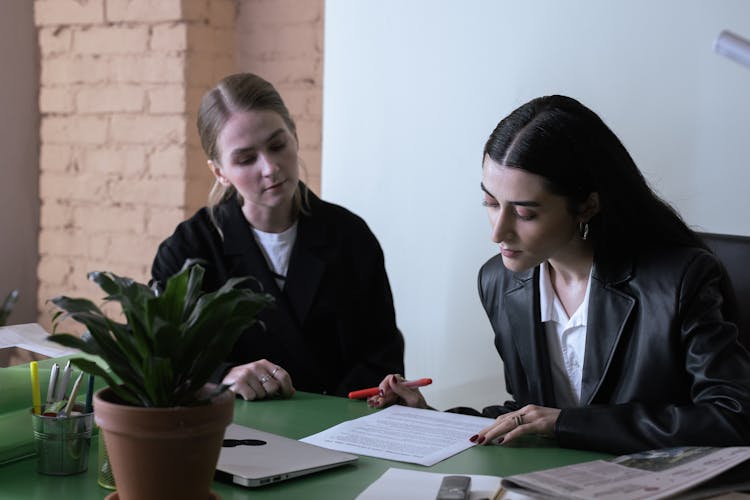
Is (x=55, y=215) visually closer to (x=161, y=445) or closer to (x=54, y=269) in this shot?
(x=54, y=269)

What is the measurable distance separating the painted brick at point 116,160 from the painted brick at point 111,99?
0.12 meters

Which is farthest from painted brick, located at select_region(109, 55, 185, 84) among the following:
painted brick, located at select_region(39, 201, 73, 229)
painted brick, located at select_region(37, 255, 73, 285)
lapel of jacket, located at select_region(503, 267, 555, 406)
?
lapel of jacket, located at select_region(503, 267, 555, 406)

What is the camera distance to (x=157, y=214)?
2994 millimetres

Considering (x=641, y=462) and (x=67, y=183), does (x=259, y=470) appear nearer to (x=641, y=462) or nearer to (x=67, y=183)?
(x=641, y=462)

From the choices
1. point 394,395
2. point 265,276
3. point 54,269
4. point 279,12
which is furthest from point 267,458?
point 54,269

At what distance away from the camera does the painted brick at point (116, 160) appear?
3006 millimetres

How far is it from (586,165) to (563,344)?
→ 1.14ft

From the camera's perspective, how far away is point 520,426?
4.74 ft

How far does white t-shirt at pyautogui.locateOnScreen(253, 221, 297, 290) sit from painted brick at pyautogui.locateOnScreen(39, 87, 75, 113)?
125 centimetres

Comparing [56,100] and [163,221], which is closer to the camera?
[163,221]

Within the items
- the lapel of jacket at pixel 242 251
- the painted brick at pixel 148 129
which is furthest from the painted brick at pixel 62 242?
the lapel of jacket at pixel 242 251

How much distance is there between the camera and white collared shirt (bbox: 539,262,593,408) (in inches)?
69.4

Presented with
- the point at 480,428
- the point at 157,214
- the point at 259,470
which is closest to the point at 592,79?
the point at 480,428

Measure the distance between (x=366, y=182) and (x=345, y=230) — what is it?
12.7 inches
